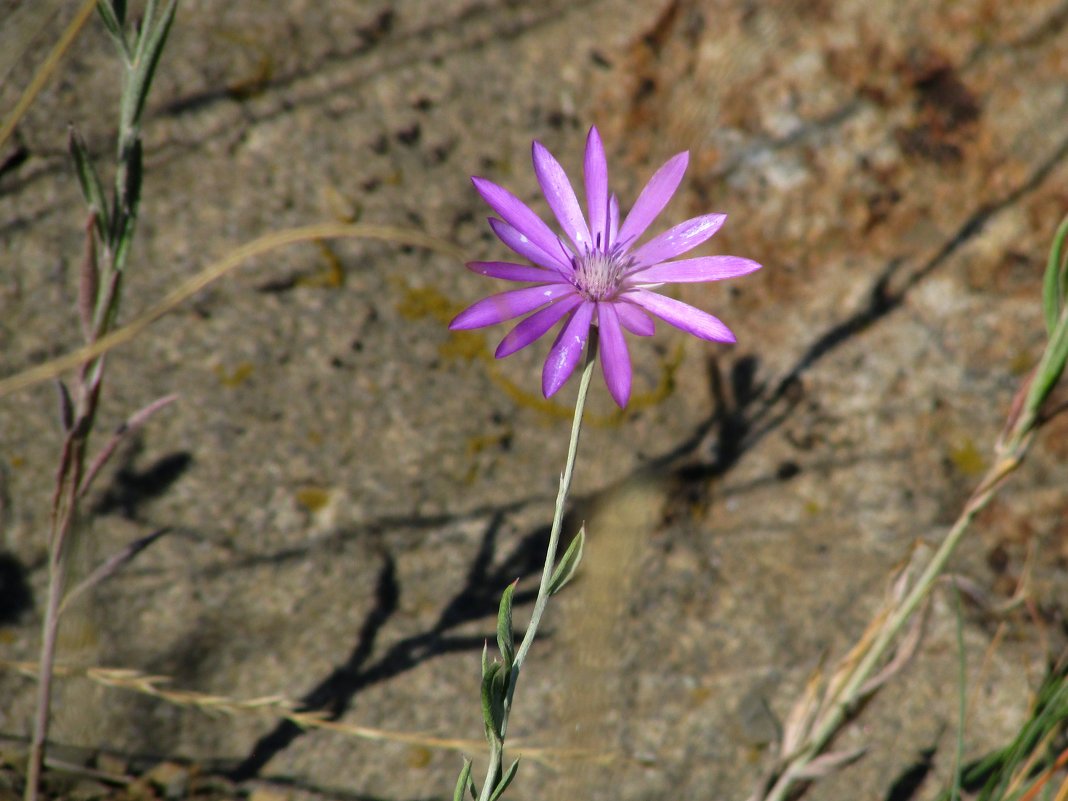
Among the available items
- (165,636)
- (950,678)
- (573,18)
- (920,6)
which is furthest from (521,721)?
(920,6)

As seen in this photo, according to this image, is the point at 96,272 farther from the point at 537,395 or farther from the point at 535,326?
the point at 537,395

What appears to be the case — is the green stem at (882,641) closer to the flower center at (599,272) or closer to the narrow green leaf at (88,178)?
the flower center at (599,272)

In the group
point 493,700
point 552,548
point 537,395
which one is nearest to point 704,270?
point 552,548

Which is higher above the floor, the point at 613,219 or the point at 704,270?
the point at 613,219

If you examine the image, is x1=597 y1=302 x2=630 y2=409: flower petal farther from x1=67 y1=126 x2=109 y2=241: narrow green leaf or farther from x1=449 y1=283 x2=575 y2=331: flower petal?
x1=67 y1=126 x2=109 y2=241: narrow green leaf

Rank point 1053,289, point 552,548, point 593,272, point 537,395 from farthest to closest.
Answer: point 537,395 < point 1053,289 < point 593,272 < point 552,548

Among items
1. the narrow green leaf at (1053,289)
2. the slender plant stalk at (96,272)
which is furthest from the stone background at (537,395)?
the narrow green leaf at (1053,289)

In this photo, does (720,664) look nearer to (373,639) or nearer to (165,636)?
(373,639)
